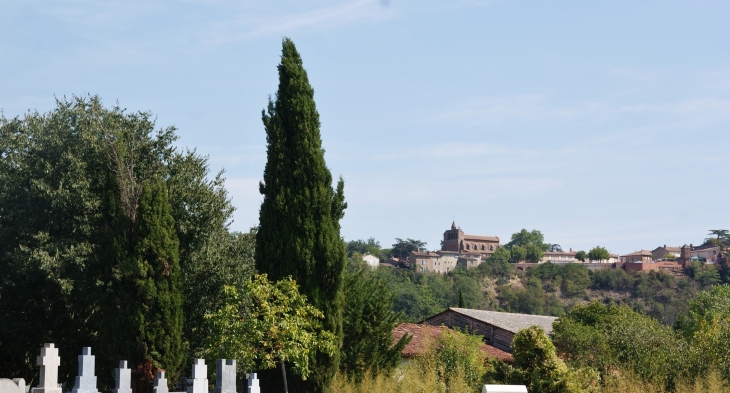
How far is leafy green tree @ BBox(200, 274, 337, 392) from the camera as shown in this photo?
15.0m

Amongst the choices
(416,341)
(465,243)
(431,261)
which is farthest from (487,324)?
(465,243)

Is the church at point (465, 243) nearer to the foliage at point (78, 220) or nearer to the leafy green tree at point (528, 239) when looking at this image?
the leafy green tree at point (528, 239)

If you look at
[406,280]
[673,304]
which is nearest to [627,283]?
[673,304]

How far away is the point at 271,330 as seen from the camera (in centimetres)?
1496

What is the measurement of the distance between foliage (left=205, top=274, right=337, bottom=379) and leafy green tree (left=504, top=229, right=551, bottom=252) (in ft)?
589

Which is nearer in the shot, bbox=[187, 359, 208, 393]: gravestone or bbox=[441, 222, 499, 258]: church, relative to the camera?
bbox=[187, 359, 208, 393]: gravestone

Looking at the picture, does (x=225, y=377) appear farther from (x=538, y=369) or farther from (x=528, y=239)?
(x=528, y=239)

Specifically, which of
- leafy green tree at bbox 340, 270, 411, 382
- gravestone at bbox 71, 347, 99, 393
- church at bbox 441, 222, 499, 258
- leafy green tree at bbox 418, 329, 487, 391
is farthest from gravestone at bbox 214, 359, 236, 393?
church at bbox 441, 222, 499, 258

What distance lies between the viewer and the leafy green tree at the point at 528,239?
7603 inches

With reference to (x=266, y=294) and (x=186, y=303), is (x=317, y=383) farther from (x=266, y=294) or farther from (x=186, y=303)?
(x=186, y=303)

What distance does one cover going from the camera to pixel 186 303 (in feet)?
A: 61.4

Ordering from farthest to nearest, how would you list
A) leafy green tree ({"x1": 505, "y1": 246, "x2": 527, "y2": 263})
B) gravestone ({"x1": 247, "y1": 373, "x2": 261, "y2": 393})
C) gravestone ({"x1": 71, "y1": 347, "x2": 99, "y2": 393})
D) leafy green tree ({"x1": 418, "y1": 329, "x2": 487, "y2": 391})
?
leafy green tree ({"x1": 505, "y1": 246, "x2": 527, "y2": 263}), leafy green tree ({"x1": 418, "y1": 329, "x2": 487, "y2": 391}), gravestone ({"x1": 247, "y1": 373, "x2": 261, "y2": 393}), gravestone ({"x1": 71, "y1": 347, "x2": 99, "y2": 393})

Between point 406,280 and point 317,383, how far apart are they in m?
100

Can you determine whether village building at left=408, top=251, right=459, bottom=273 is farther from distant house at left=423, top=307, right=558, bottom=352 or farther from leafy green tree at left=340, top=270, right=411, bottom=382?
leafy green tree at left=340, top=270, right=411, bottom=382
